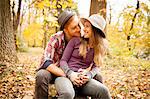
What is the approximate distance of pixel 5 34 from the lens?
751 centimetres

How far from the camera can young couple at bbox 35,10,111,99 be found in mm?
3621

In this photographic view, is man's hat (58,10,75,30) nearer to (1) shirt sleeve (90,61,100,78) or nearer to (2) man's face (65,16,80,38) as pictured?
(2) man's face (65,16,80,38)

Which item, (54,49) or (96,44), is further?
(54,49)

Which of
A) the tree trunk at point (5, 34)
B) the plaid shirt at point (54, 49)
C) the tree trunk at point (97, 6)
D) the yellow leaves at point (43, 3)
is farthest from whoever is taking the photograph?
the yellow leaves at point (43, 3)

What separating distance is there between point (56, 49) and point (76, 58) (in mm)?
338

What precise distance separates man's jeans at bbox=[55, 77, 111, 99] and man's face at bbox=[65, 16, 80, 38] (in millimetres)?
695

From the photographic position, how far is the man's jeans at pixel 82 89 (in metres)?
3.38

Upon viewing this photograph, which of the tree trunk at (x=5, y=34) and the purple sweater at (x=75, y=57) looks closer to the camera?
the purple sweater at (x=75, y=57)

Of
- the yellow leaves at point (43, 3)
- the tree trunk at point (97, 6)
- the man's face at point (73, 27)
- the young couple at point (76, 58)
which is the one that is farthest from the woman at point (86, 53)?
the yellow leaves at point (43, 3)

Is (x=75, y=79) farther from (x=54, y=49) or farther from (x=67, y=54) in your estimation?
(x=54, y=49)

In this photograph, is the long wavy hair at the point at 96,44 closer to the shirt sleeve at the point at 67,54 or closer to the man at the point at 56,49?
the shirt sleeve at the point at 67,54

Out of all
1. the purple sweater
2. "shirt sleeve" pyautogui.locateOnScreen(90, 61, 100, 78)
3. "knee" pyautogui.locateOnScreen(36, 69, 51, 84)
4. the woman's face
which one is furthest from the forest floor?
the woman's face

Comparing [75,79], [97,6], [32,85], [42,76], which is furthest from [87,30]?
[97,6]

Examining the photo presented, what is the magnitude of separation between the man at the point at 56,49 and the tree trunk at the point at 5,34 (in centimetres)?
358
